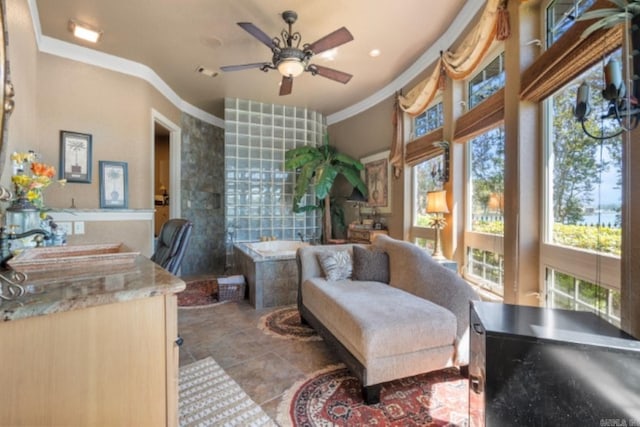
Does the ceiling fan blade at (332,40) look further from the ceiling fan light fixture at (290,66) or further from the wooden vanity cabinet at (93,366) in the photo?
the wooden vanity cabinet at (93,366)

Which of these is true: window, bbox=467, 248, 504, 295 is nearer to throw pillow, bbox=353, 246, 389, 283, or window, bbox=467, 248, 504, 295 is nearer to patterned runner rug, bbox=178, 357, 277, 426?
throw pillow, bbox=353, 246, 389, 283

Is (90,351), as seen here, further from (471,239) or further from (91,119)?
(91,119)

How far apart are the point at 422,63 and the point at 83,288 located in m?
3.97

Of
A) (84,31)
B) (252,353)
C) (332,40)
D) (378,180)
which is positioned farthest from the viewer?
(378,180)

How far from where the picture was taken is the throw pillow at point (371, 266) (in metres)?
2.68

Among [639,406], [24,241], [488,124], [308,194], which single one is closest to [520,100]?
[488,124]

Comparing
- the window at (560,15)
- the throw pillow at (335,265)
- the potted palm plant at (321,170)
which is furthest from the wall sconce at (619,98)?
the potted palm plant at (321,170)

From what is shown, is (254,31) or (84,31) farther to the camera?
(84,31)

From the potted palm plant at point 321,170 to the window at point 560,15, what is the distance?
10.1ft

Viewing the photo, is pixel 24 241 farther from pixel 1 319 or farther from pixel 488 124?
pixel 488 124

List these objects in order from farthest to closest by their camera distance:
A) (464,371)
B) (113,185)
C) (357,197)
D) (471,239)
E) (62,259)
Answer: (357,197) → (113,185) → (471,239) → (464,371) → (62,259)

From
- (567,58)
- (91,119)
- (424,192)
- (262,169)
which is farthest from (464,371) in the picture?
(91,119)

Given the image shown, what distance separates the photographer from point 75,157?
3195mm

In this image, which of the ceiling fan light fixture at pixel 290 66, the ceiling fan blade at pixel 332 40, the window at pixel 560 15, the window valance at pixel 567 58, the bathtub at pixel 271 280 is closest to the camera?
the window valance at pixel 567 58
